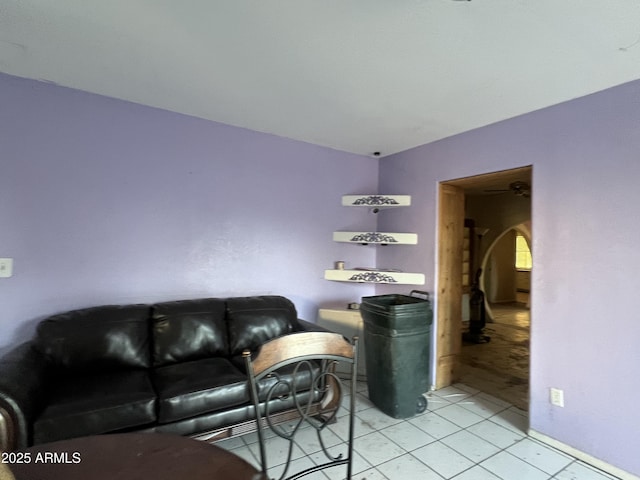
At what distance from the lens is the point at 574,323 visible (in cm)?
206

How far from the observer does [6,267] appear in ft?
6.74

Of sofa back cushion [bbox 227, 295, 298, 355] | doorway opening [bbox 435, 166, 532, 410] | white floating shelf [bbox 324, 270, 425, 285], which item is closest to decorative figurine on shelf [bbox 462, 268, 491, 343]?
doorway opening [bbox 435, 166, 532, 410]

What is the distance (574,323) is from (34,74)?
4.05m

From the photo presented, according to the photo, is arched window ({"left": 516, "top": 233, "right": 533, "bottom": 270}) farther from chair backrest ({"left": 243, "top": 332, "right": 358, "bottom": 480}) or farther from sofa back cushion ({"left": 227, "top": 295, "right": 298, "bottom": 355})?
chair backrest ({"left": 243, "top": 332, "right": 358, "bottom": 480})

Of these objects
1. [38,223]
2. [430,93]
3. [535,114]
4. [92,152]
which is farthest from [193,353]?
[535,114]

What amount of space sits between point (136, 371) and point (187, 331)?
399 millimetres

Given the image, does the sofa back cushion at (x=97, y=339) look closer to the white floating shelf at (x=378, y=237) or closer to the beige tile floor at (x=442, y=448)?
the beige tile floor at (x=442, y=448)

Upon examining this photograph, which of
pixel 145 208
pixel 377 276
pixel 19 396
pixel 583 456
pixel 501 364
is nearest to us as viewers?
pixel 19 396

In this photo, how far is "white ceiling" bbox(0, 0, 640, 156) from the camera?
1420mm

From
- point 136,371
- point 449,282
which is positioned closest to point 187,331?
point 136,371

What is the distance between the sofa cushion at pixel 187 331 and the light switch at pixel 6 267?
36.3 inches

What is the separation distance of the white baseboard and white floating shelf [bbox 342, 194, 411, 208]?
2.13m

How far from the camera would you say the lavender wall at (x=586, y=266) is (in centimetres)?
185

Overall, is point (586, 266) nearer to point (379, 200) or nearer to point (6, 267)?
point (379, 200)
